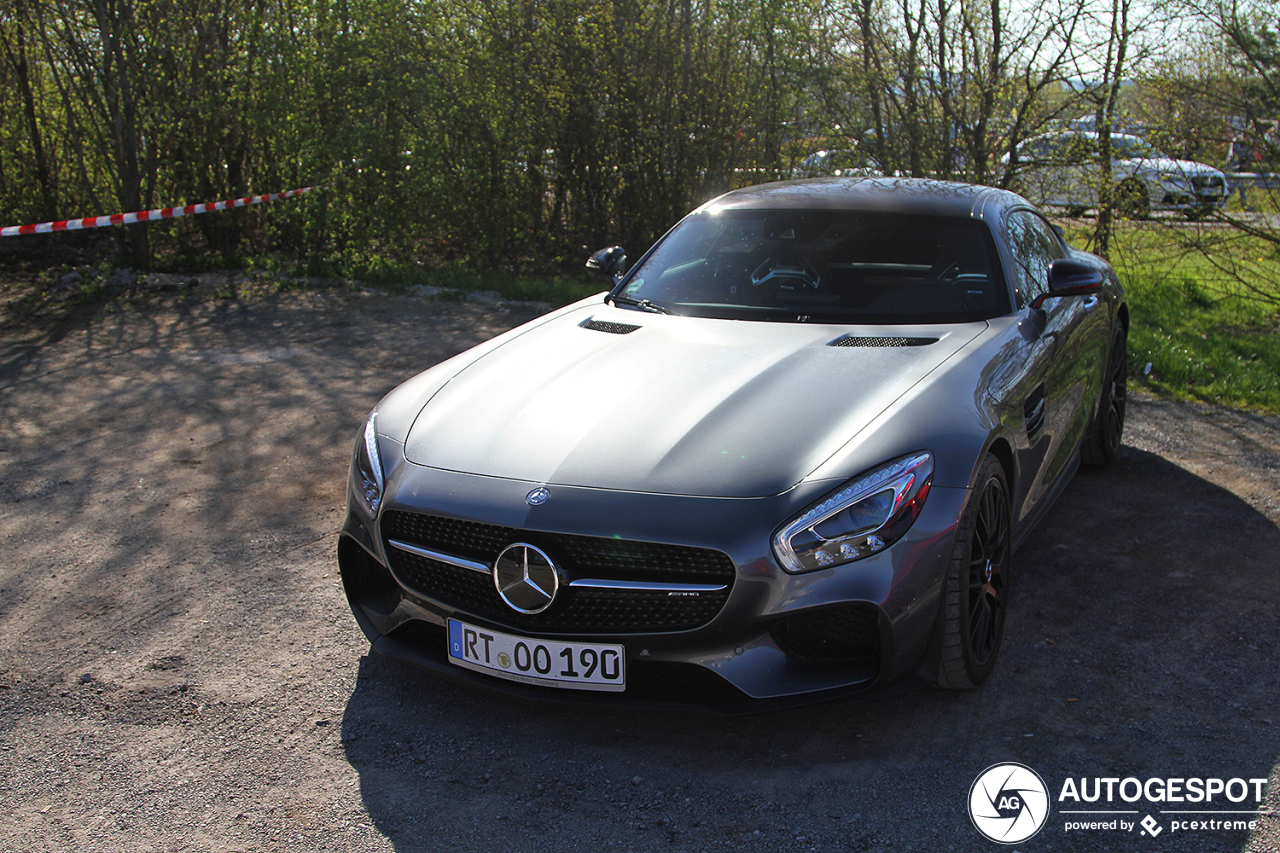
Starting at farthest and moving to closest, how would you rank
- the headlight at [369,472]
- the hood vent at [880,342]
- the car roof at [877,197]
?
the car roof at [877,197], the hood vent at [880,342], the headlight at [369,472]

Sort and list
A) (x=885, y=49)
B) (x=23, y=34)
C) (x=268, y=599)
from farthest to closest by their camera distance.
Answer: (x=23, y=34)
(x=885, y=49)
(x=268, y=599)

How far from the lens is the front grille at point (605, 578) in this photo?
268 cm

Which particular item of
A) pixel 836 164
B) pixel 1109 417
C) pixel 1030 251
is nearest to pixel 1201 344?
pixel 1109 417

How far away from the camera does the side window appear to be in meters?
4.14

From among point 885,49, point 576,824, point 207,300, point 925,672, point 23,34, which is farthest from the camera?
point 23,34

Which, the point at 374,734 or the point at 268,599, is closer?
the point at 374,734

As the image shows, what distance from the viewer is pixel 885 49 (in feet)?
32.0

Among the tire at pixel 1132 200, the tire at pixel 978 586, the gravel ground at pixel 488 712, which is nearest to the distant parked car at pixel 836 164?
the tire at pixel 1132 200

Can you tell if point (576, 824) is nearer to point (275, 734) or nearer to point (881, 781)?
point (881, 781)

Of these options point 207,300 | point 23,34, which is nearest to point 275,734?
point 207,300

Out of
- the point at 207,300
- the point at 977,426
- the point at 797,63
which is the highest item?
the point at 797,63

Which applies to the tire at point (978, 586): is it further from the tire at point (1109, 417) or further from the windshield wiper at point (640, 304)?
the tire at point (1109, 417)

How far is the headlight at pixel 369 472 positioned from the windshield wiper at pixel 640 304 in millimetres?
1294

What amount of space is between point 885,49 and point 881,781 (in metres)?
8.40
